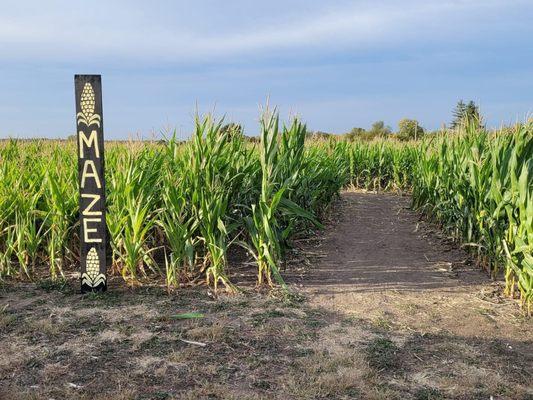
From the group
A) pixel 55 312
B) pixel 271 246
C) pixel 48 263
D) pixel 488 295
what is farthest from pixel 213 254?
pixel 488 295

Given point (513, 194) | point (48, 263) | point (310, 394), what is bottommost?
point (310, 394)

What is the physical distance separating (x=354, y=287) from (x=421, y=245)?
268 centimetres

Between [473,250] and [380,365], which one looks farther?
[473,250]

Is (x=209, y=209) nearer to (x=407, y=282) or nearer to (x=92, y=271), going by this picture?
(x=92, y=271)

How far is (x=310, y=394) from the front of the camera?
321 centimetres

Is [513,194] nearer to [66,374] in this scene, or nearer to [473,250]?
[473,250]

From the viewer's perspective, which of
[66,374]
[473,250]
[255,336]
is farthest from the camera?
[473,250]

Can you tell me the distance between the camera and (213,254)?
5.08 meters

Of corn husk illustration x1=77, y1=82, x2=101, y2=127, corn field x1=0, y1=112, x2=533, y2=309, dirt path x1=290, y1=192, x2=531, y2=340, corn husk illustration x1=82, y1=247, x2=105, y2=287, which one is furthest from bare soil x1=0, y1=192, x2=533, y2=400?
corn husk illustration x1=77, y1=82, x2=101, y2=127

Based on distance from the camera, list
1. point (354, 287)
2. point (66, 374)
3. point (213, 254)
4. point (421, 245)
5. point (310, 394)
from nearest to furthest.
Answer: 1. point (310, 394)
2. point (66, 374)
3. point (213, 254)
4. point (354, 287)
5. point (421, 245)

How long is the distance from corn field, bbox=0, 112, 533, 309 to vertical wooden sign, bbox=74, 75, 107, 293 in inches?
9.0

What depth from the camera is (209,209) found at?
5.12 m

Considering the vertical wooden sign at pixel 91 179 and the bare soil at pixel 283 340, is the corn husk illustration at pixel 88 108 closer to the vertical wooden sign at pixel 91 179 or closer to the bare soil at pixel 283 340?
the vertical wooden sign at pixel 91 179

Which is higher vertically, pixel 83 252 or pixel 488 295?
pixel 83 252
